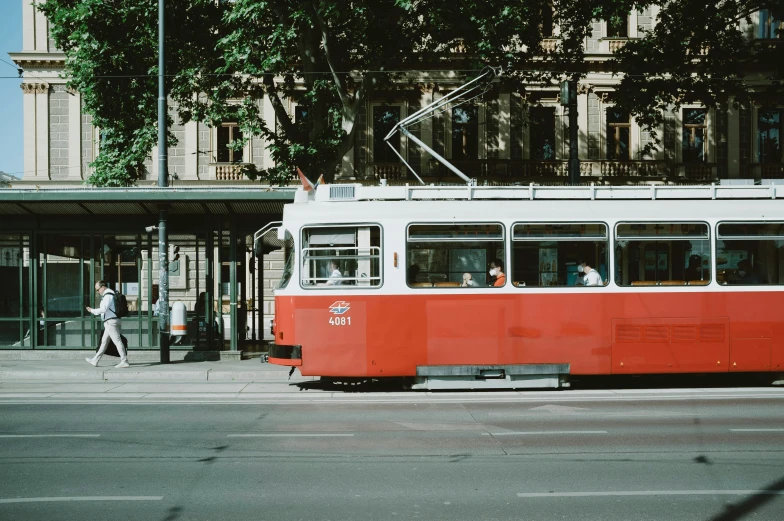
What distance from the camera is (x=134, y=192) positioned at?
1630 cm

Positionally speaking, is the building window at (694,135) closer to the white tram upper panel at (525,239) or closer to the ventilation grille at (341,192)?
the white tram upper panel at (525,239)

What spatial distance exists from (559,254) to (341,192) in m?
3.75

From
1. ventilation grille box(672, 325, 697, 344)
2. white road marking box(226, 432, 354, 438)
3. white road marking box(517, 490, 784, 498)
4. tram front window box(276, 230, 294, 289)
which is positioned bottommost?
white road marking box(226, 432, 354, 438)

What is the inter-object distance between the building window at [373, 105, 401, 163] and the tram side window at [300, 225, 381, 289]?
59.8 ft

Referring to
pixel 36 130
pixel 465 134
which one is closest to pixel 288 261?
pixel 465 134

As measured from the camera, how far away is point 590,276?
42.2 ft

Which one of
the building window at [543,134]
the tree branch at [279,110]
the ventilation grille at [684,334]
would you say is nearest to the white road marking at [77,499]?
the ventilation grille at [684,334]

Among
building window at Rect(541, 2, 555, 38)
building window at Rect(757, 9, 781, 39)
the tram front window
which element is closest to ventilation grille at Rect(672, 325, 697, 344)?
the tram front window

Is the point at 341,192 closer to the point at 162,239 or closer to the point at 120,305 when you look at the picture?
the point at 162,239

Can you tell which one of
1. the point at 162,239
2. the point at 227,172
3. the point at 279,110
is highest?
the point at 279,110

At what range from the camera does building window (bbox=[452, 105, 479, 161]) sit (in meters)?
30.9

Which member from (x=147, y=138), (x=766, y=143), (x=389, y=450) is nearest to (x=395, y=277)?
(x=389, y=450)

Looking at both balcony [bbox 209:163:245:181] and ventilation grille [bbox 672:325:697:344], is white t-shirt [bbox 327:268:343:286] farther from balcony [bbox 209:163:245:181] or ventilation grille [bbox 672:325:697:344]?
balcony [bbox 209:163:245:181]

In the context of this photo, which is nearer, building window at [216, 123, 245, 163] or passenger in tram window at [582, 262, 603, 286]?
passenger in tram window at [582, 262, 603, 286]
